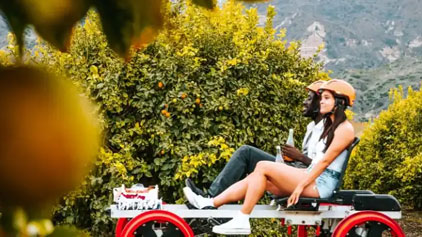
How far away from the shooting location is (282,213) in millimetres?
3857

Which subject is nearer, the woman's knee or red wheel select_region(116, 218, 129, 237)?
the woman's knee

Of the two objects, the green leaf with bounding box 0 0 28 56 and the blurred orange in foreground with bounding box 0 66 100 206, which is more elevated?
the green leaf with bounding box 0 0 28 56

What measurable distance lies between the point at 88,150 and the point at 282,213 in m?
3.63

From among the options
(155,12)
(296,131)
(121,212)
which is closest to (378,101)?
(296,131)

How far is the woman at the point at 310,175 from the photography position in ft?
12.3

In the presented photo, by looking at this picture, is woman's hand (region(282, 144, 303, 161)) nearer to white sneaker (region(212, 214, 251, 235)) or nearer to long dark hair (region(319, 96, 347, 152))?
long dark hair (region(319, 96, 347, 152))

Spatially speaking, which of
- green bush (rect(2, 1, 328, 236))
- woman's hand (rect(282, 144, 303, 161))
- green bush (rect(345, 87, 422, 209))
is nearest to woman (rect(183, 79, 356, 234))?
woman's hand (rect(282, 144, 303, 161))

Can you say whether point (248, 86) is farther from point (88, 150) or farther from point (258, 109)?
point (88, 150)

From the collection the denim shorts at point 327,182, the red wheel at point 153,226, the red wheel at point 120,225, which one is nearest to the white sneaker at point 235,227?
the red wheel at point 153,226

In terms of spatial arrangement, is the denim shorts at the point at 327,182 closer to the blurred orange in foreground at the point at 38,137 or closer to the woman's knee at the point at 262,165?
the woman's knee at the point at 262,165

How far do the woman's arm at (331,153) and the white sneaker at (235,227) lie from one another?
0.29m

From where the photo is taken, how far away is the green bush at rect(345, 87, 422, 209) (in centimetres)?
709

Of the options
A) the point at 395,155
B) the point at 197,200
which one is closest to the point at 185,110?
the point at 197,200

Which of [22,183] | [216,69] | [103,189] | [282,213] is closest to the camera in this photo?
[22,183]
